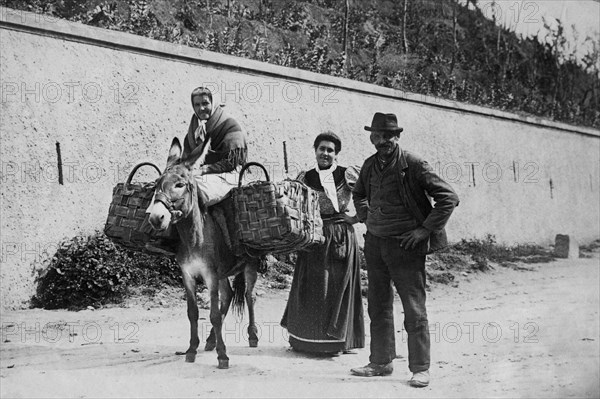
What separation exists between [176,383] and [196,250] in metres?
0.67

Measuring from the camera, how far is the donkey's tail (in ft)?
14.9

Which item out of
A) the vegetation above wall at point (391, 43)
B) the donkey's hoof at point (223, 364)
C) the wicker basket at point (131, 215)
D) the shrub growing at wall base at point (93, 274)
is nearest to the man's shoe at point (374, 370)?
the donkey's hoof at point (223, 364)

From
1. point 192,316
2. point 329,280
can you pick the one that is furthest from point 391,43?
point 192,316

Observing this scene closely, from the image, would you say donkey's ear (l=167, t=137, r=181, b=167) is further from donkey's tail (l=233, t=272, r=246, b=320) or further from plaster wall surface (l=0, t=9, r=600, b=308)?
plaster wall surface (l=0, t=9, r=600, b=308)

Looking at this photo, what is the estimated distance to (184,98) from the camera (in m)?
5.57

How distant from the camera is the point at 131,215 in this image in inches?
149

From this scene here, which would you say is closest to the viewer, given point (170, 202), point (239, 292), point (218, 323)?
point (170, 202)

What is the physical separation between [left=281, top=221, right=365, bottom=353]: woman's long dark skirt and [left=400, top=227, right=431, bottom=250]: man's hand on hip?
844mm

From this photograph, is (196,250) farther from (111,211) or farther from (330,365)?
(330,365)

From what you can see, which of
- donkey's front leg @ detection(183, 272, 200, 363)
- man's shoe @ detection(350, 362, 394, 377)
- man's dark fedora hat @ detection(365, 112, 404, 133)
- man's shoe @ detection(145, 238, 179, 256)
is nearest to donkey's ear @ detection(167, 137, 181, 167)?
man's shoe @ detection(145, 238, 179, 256)

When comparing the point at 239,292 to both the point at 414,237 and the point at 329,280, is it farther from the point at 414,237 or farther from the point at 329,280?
the point at 414,237

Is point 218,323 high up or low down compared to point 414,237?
down

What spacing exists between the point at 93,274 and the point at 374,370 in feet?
7.12

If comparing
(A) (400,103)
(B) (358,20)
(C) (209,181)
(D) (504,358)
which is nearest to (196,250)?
(C) (209,181)
